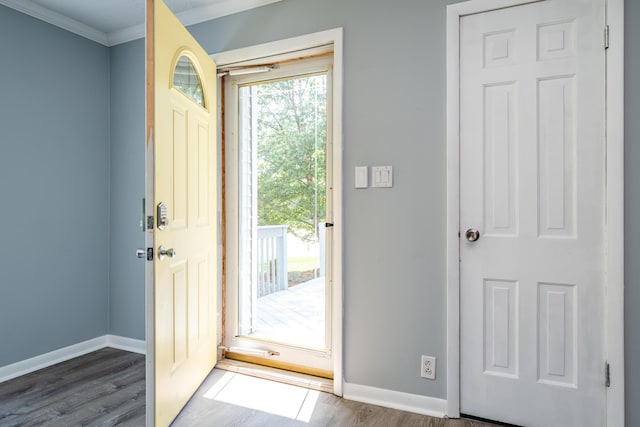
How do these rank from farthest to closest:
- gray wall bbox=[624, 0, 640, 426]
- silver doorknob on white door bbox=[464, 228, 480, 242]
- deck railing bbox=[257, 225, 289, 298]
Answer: deck railing bbox=[257, 225, 289, 298] < silver doorknob on white door bbox=[464, 228, 480, 242] < gray wall bbox=[624, 0, 640, 426]

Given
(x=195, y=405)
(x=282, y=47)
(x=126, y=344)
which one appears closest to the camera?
(x=195, y=405)

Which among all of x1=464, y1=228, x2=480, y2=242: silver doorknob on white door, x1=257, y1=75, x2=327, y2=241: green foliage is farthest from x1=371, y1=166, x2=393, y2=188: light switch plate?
x1=257, y1=75, x2=327, y2=241: green foliage

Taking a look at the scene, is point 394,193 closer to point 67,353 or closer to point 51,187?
point 51,187

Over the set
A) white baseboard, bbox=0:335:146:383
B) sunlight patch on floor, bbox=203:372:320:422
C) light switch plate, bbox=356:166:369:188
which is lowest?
sunlight patch on floor, bbox=203:372:320:422

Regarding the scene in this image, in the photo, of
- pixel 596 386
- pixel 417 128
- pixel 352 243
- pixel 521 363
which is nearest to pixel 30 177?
pixel 352 243

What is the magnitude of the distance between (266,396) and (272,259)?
1.47m

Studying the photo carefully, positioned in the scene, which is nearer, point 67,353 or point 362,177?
point 362,177

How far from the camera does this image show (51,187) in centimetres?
268

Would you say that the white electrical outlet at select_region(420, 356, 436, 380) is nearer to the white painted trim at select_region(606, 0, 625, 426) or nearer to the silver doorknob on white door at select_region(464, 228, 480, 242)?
the silver doorknob on white door at select_region(464, 228, 480, 242)

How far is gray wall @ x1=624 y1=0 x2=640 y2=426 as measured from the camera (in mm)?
1646

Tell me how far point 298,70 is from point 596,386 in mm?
2349

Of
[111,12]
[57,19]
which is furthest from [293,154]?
[57,19]

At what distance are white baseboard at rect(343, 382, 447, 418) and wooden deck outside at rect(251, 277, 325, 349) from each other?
41cm

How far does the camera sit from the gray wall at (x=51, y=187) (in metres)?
2.46
